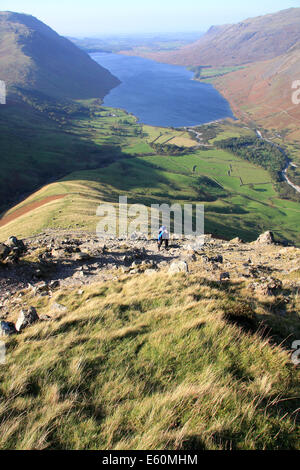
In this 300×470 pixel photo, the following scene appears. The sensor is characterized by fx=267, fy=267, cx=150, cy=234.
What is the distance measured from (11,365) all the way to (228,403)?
4.23m

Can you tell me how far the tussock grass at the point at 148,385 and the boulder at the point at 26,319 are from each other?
0.76 metres

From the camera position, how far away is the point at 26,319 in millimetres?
7598

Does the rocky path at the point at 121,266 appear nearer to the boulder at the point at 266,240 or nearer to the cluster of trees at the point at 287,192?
the boulder at the point at 266,240

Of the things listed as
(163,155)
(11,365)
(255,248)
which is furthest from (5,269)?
(163,155)

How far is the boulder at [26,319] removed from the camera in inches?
293

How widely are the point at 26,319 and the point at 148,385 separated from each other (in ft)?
14.9

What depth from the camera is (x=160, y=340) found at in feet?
18.9

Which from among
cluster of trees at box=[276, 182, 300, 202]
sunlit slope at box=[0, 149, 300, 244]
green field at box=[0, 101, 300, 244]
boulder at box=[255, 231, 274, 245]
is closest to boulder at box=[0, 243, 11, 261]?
boulder at box=[255, 231, 274, 245]

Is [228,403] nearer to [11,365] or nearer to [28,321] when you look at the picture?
[11,365]

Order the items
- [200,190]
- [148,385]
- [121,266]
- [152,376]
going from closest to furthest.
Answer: [148,385] < [152,376] < [121,266] < [200,190]

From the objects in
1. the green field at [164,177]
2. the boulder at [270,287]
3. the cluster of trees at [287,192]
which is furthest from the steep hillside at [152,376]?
the cluster of trees at [287,192]

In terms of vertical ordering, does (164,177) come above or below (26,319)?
above

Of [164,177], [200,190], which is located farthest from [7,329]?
[164,177]

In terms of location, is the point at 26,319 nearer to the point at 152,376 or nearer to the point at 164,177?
the point at 152,376
